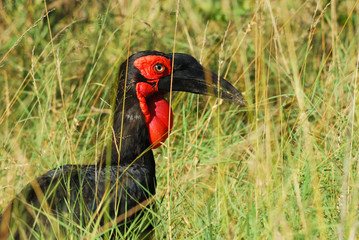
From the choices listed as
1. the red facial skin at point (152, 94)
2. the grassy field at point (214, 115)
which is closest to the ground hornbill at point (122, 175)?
the red facial skin at point (152, 94)

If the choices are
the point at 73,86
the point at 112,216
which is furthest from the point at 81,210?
the point at 73,86

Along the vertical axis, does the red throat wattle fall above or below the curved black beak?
below

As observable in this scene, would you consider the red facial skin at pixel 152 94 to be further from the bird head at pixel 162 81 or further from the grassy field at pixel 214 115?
the grassy field at pixel 214 115

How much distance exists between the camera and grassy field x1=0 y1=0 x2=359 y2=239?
7.63 ft

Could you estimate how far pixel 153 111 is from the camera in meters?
2.83

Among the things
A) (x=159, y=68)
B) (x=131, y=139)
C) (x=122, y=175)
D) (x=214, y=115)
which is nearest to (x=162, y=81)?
(x=159, y=68)

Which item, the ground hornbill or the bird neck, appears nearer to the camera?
the ground hornbill

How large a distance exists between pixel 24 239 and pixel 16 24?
1.94 meters

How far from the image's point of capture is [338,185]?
2.54 meters

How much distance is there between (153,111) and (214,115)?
0.72 meters

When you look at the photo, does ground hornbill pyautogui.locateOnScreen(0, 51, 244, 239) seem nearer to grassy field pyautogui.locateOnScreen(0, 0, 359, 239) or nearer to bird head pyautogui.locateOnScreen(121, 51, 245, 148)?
bird head pyautogui.locateOnScreen(121, 51, 245, 148)

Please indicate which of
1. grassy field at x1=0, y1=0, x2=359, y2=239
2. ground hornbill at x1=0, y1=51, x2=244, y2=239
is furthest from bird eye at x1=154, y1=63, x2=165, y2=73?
grassy field at x1=0, y1=0, x2=359, y2=239

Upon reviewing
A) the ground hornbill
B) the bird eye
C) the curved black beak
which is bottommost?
the ground hornbill

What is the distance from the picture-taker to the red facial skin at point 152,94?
277 centimetres
